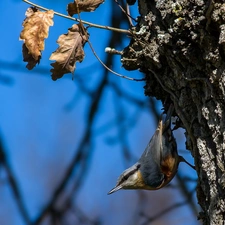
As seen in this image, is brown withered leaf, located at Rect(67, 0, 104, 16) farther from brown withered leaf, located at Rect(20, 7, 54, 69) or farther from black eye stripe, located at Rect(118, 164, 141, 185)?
black eye stripe, located at Rect(118, 164, 141, 185)

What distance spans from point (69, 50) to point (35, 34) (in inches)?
6.8

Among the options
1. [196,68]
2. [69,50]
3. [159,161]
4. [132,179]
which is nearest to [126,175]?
[132,179]

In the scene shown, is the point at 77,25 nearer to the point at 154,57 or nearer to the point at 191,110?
the point at 154,57

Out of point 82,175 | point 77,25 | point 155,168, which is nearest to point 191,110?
point 77,25

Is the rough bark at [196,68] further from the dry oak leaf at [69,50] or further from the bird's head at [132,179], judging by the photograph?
Result: the bird's head at [132,179]

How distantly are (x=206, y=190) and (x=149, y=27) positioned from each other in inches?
28.9

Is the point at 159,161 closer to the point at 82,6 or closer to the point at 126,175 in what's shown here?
the point at 126,175

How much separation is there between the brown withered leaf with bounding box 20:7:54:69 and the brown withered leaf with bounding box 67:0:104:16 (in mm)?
89

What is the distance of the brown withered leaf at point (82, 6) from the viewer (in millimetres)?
2662

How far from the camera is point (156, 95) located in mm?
2654

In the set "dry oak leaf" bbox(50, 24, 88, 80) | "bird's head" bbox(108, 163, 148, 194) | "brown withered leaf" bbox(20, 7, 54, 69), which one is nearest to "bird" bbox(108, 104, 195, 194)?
"bird's head" bbox(108, 163, 148, 194)

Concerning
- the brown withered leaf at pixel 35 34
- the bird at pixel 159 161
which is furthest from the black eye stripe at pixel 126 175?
the brown withered leaf at pixel 35 34

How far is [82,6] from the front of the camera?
8.82 feet

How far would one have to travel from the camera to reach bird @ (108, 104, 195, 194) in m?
3.29
